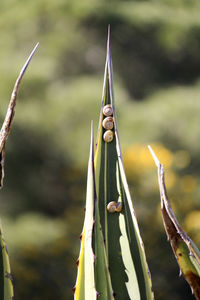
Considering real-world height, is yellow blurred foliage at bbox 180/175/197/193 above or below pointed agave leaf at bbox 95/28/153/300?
above

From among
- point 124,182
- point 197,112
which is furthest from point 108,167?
point 197,112

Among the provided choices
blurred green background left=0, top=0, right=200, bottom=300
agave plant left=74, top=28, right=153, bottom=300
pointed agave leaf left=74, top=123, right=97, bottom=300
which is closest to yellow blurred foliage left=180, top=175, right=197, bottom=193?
blurred green background left=0, top=0, right=200, bottom=300

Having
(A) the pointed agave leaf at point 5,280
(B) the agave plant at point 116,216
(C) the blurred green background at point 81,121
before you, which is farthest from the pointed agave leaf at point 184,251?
(C) the blurred green background at point 81,121

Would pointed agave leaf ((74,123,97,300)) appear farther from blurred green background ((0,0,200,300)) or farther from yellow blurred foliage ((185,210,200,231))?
yellow blurred foliage ((185,210,200,231))

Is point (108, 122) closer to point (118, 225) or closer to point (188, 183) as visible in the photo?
point (118, 225)

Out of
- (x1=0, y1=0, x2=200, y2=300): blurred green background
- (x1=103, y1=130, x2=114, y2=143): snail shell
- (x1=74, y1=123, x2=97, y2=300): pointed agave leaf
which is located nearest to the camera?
(x1=74, y1=123, x2=97, y2=300): pointed agave leaf

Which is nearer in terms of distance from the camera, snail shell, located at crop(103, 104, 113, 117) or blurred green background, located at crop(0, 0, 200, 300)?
snail shell, located at crop(103, 104, 113, 117)
